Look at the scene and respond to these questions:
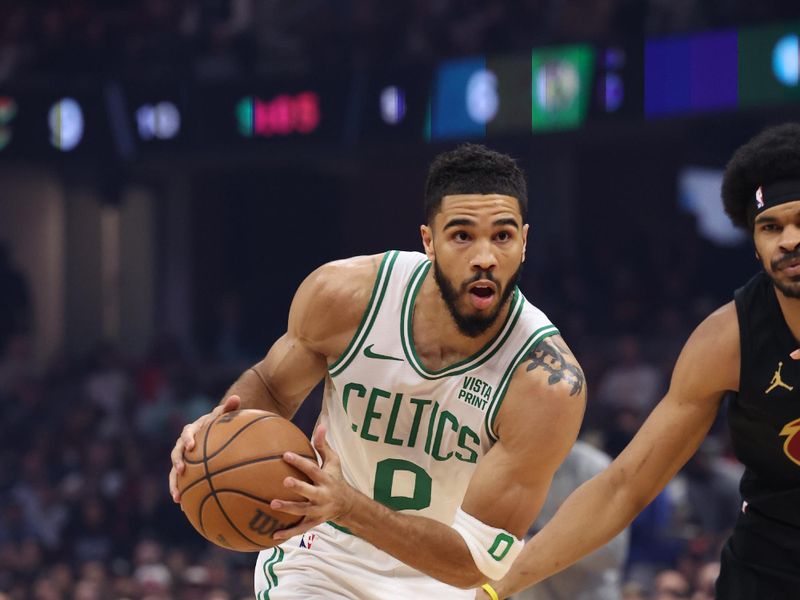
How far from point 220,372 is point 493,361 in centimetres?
974

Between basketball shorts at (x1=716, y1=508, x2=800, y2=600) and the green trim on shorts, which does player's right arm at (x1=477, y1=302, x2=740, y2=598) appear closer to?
basketball shorts at (x1=716, y1=508, x2=800, y2=600)

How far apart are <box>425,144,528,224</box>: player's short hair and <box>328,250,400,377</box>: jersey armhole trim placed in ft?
0.93

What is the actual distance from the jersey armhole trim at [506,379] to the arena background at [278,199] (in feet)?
11.3

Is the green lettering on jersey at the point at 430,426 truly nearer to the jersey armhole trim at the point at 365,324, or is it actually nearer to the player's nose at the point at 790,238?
the jersey armhole trim at the point at 365,324

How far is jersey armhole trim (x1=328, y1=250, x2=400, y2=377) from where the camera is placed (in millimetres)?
3756

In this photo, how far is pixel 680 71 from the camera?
9680 mm

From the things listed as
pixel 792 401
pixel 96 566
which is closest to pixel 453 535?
pixel 792 401

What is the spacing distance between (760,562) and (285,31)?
10.8 meters

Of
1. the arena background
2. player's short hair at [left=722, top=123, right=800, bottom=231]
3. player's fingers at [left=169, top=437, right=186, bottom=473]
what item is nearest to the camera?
player's short hair at [left=722, top=123, right=800, bottom=231]

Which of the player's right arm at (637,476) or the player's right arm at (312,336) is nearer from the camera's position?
the player's right arm at (637,476)

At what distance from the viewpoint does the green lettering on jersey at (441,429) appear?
368cm

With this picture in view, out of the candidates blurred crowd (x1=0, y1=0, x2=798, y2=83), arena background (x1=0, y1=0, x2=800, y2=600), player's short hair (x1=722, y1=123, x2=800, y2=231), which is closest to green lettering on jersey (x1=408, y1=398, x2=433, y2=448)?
player's short hair (x1=722, y1=123, x2=800, y2=231)

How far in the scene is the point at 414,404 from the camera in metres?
3.71

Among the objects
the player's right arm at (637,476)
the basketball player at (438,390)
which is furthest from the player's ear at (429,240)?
the player's right arm at (637,476)
